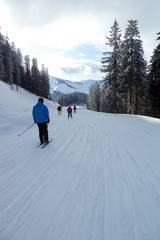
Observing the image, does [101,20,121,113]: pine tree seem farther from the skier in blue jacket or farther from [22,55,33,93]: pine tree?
[22,55,33,93]: pine tree

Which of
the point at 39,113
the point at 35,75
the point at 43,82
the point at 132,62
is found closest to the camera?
the point at 39,113

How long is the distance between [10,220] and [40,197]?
59 cm

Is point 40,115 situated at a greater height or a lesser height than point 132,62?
lesser

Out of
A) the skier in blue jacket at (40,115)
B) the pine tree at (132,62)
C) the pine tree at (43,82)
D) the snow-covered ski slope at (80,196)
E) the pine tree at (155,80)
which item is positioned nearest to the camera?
the snow-covered ski slope at (80,196)

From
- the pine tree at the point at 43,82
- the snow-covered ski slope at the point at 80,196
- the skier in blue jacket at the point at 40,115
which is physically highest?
the pine tree at the point at 43,82

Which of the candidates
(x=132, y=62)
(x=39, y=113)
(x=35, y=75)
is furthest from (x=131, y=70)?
(x=35, y=75)

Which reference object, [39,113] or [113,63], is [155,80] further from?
[39,113]

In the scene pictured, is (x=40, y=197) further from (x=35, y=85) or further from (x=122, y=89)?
(x=35, y=85)

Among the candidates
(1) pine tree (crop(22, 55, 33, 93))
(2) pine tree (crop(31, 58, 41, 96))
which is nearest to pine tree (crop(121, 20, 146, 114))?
(2) pine tree (crop(31, 58, 41, 96))

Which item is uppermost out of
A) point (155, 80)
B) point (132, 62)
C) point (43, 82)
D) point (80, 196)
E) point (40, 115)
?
point (43, 82)

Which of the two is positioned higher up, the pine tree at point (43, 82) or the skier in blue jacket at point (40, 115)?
the pine tree at point (43, 82)

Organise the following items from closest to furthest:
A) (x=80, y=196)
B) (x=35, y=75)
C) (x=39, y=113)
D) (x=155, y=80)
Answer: (x=80, y=196) → (x=39, y=113) → (x=155, y=80) → (x=35, y=75)

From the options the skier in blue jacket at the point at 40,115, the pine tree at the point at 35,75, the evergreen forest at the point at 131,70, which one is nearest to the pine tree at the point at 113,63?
the evergreen forest at the point at 131,70

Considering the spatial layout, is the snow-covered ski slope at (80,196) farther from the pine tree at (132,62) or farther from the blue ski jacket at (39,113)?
the pine tree at (132,62)
